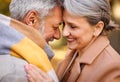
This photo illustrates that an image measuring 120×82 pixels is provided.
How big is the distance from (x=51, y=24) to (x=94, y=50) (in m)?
0.39

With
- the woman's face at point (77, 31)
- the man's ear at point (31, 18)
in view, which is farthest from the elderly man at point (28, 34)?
the woman's face at point (77, 31)

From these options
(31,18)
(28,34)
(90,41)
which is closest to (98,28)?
(90,41)

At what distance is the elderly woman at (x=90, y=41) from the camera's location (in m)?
3.45

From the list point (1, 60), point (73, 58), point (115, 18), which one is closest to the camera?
point (1, 60)

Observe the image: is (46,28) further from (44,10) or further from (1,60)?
(1,60)

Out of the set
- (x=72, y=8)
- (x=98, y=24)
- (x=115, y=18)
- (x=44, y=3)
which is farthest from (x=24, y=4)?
(x=115, y=18)

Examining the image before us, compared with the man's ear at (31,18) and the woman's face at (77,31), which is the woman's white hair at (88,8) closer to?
the woman's face at (77,31)

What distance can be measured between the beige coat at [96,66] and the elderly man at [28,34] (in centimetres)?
30

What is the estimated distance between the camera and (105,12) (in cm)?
358

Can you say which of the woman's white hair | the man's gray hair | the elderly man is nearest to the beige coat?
the woman's white hair

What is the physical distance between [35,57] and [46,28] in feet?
2.19

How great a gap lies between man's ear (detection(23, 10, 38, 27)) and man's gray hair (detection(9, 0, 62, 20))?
2cm

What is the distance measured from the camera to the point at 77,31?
11.6 ft

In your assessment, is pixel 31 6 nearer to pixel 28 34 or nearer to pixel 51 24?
pixel 51 24
